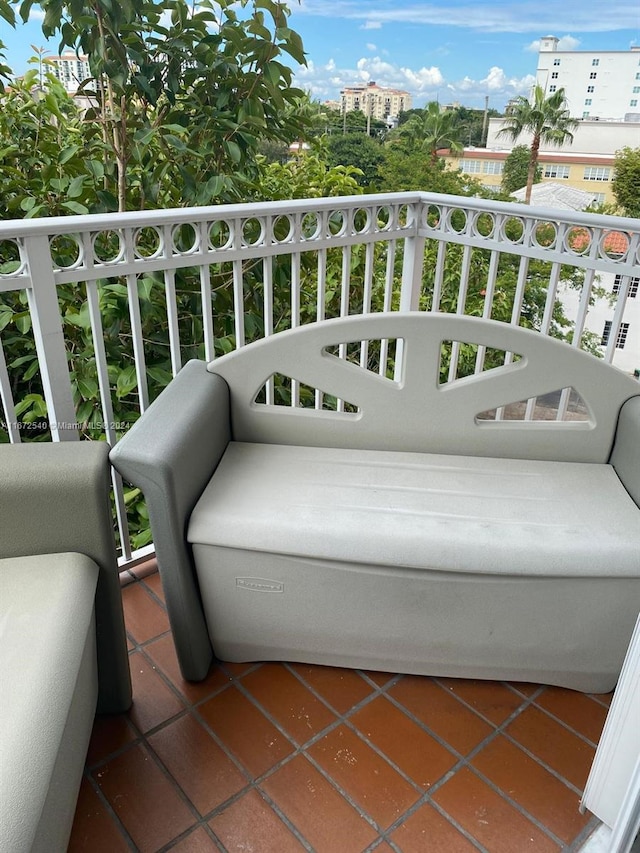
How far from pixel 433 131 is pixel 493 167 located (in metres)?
1.00

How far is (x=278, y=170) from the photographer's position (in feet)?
14.0

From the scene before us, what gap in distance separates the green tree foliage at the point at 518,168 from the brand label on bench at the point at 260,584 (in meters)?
6.83

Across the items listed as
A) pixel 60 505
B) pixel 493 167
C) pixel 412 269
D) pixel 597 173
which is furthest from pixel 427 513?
pixel 493 167

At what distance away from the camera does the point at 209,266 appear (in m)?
2.13

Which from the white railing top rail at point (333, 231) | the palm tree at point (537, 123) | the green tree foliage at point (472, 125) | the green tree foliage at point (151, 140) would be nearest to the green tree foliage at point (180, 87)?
the green tree foliage at point (151, 140)

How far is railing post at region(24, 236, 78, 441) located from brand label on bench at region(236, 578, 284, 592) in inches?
26.1

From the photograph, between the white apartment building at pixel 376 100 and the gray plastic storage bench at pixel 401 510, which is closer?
the gray plastic storage bench at pixel 401 510

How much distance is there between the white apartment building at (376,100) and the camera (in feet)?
22.8

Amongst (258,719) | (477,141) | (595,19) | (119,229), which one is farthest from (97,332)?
(595,19)

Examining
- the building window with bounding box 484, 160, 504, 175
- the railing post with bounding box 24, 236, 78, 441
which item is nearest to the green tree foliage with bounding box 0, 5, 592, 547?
the railing post with bounding box 24, 236, 78, 441

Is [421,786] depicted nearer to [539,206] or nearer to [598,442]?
[598,442]

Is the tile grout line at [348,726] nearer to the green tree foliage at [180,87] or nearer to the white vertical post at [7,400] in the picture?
the white vertical post at [7,400]

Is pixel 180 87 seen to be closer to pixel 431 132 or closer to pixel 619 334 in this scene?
pixel 619 334

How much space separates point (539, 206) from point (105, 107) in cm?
198
